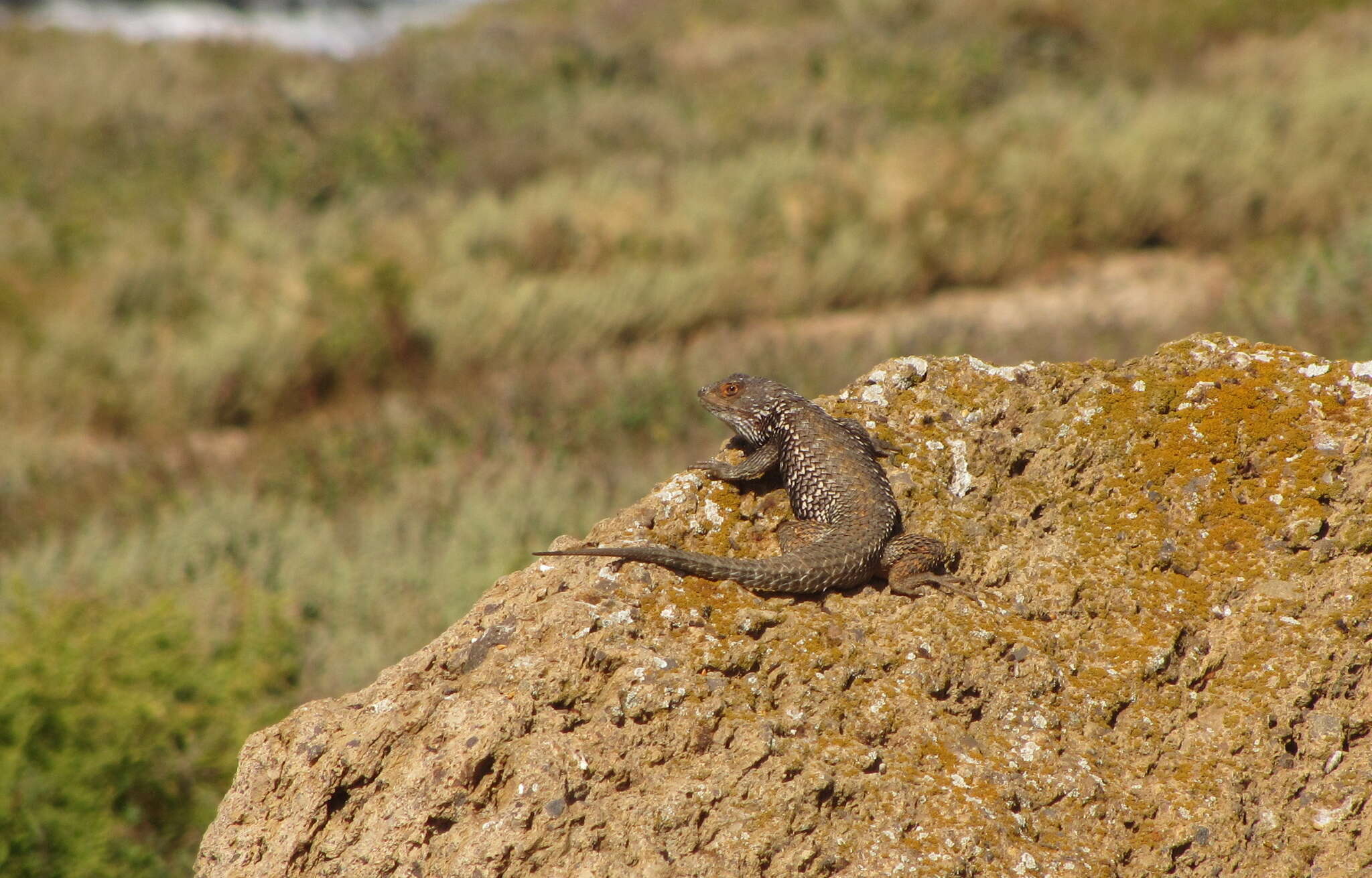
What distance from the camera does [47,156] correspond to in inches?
610

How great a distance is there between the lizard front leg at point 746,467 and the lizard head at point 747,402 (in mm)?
228

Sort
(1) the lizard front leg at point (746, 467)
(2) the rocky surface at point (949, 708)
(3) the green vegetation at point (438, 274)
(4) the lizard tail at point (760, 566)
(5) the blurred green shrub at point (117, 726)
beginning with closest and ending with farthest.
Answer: (2) the rocky surface at point (949, 708) → (4) the lizard tail at point (760, 566) → (1) the lizard front leg at point (746, 467) → (5) the blurred green shrub at point (117, 726) → (3) the green vegetation at point (438, 274)

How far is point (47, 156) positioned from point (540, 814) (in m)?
16.0

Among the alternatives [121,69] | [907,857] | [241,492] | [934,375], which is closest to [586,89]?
[121,69]

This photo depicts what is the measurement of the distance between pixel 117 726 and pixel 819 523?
378cm

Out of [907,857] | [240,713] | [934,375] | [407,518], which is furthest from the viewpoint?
[407,518]

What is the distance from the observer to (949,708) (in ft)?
9.09

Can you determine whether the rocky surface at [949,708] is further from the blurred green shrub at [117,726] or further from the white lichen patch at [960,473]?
the blurred green shrub at [117,726]

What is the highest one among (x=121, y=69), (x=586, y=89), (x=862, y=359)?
(x=121, y=69)

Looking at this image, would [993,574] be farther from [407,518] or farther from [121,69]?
[121,69]

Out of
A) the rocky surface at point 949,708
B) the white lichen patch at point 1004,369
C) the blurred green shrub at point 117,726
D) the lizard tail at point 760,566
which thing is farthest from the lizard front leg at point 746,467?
the blurred green shrub at point 117,726

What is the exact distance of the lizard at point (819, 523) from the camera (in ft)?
9.62

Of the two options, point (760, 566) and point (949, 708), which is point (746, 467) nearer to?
point (760, 566)

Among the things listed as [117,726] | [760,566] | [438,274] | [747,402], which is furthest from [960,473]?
[438,274]
